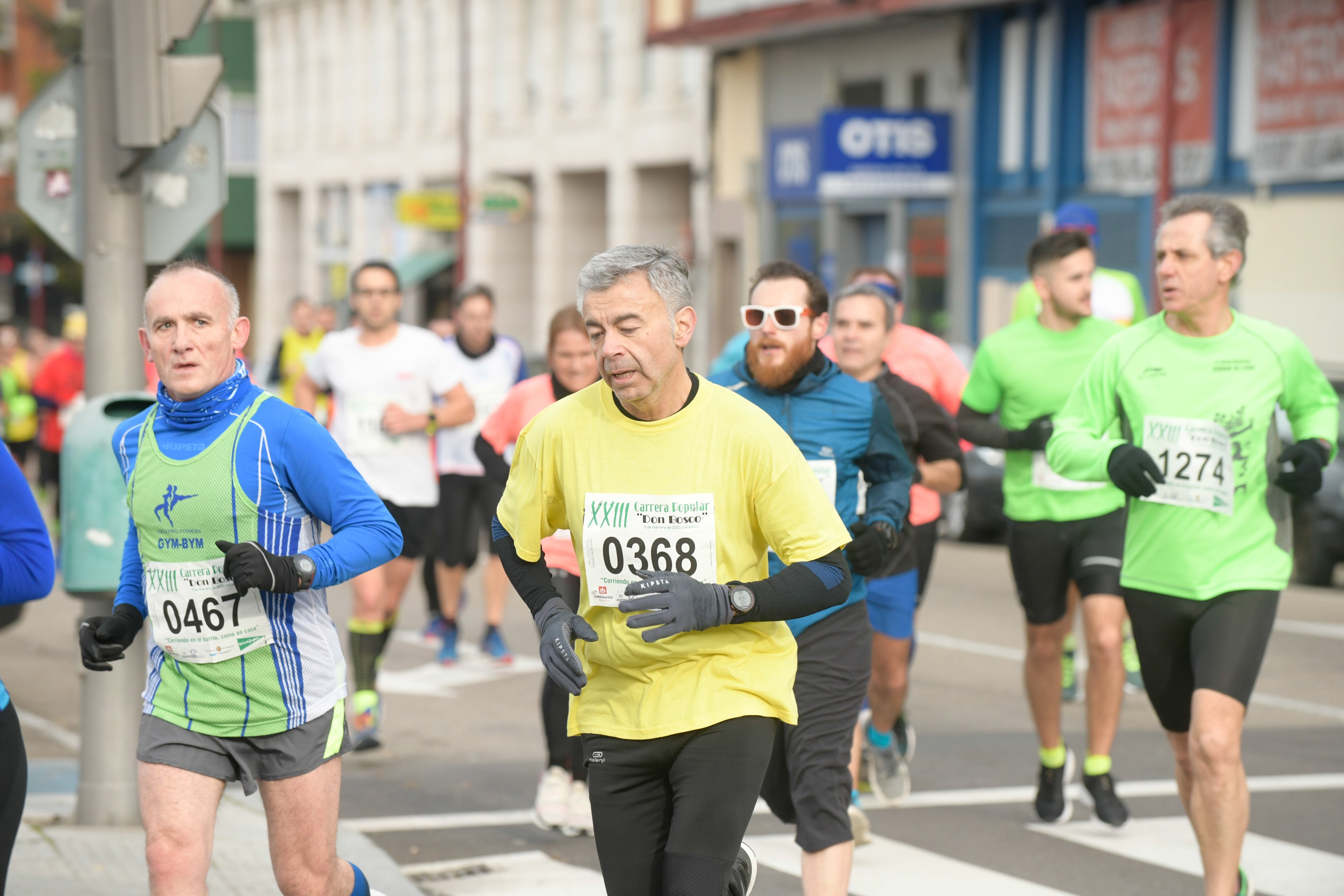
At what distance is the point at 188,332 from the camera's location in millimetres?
4508

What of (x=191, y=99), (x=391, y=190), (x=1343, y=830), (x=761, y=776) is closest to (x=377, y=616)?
(x=191, y=99)

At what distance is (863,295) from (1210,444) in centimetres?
176

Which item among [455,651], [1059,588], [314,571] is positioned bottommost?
[455,651]

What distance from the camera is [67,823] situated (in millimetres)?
7027

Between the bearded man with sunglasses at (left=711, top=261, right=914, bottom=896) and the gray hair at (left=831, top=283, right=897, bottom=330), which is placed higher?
the gray hair at (left=831, top=283, right=897, bottom=330)

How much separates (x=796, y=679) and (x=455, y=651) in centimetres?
592

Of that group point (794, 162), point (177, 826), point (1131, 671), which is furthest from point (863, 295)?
point (794, 162)

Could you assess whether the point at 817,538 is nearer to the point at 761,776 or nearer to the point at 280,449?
the point at 761,776

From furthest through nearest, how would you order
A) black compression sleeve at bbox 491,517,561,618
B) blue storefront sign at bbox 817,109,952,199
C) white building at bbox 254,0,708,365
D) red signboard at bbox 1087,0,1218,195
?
white building at bbox 254,0,708,365
blue storefront sign at bbox 817,109,952,199
red signboard at bbox 1087,0,1218,195
black compression sleeve at bbox 491,517,561,618

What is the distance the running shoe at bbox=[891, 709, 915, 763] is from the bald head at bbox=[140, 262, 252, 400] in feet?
12.8

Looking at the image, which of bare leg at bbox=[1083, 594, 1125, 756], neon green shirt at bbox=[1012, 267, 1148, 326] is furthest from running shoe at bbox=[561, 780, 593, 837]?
neon green shirt at bbox=[1012, 267, 1148, 326]

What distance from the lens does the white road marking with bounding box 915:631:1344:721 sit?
9.86 metres

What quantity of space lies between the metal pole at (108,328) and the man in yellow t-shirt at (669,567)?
307 cm

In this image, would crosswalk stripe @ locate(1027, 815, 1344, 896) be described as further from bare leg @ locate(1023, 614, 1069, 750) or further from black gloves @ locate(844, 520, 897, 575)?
black gloves @ locate(844, 520, 897, 575)
